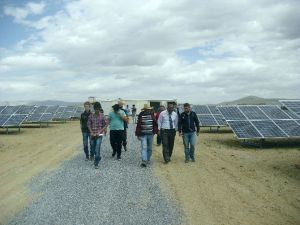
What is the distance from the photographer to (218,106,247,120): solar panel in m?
21.0

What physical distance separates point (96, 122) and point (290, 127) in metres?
10.00

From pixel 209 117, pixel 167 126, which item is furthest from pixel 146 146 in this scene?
pixel 209 117

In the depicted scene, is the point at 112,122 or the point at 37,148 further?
the point at 37,148

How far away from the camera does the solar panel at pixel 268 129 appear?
1835cm

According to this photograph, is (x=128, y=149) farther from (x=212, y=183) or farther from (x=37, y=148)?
(x=212, y=183)

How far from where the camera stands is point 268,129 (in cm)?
1894

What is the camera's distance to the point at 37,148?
1961cm

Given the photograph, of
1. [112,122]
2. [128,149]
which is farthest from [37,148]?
[112,122]

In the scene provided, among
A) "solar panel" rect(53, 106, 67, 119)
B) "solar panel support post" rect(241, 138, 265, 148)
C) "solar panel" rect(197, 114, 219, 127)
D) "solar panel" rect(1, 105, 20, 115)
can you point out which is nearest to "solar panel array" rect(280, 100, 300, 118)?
"solar panel support post" rect(241, 138, 265, 148)

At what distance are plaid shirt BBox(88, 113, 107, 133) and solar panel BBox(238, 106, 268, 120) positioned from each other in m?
9.75

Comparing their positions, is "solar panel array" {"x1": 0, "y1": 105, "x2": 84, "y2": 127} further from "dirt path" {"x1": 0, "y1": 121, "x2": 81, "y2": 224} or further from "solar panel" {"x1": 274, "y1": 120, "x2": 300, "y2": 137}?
"solar panel" {"x1": 274, "y1": 120, "x2": 300, "y2": 137}

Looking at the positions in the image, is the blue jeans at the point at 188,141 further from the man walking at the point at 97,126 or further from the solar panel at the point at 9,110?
the solar panel at the point at 9,110

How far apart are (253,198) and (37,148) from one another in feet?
42.4

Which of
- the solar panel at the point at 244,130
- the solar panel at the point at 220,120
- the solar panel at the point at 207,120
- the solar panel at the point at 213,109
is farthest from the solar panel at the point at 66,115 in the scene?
the solar panel at the point at 244,130
